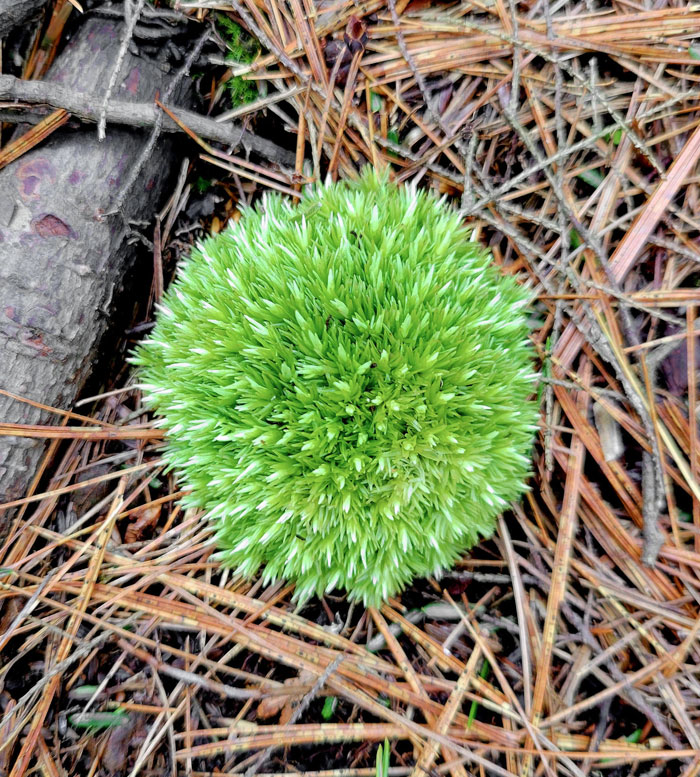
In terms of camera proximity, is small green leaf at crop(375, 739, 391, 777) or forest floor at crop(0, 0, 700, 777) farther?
forest floor at crop(0, 0, 700, 777)

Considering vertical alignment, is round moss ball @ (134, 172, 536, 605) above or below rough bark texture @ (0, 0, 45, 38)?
below

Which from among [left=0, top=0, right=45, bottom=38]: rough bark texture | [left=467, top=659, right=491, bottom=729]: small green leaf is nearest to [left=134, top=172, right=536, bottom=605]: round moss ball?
[left=467, top=659, right=491, bottom=729]: small green leaf

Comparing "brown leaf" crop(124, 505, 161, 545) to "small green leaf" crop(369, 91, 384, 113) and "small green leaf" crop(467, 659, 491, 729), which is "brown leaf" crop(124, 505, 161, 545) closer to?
"small green leaf" crop(467, 659, 491, 729)

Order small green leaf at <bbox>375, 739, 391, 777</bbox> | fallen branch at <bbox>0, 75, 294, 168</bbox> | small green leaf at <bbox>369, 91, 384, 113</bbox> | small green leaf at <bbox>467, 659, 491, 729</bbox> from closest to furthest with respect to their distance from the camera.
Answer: small green leaf at <bbox>375, 739, 391, 777</bbox> → small green leaf at <bbox>467, 659, 491, 729</bbox> → fallen branch at <bbox>0, 75, 294, 168</bbox> → small green leaf at <bbox>369, 91, 384, 113</bbox>

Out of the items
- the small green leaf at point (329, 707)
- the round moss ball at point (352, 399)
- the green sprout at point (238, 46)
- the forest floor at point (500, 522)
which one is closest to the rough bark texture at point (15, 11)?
the forest floor at point (500, 522)

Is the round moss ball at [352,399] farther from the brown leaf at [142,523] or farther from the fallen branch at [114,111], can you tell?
the fallen branch at [114,111]

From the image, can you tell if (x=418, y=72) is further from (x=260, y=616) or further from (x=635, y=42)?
(x=260, y=616)
